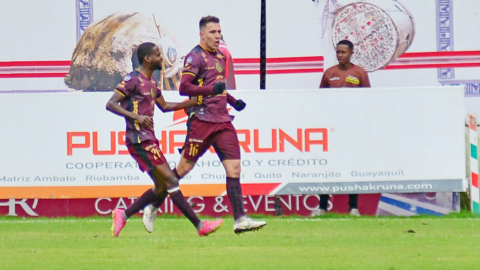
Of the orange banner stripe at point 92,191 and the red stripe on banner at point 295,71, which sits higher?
A: the red stripe on banner at point 295,71

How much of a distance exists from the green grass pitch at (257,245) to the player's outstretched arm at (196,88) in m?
1.34

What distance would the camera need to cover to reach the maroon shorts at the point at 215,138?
7898 mm

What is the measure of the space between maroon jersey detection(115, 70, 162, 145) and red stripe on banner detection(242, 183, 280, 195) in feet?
9.02

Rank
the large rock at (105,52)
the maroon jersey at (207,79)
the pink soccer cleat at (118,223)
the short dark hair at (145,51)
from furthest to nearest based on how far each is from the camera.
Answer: the large rock at (105,52), the pink soccer cleat at (118,223), the short dark hair at (145,51), the maroon jersey at (207,79)

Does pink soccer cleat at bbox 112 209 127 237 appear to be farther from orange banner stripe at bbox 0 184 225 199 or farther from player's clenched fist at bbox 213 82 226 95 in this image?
orange banner stripe at bbox 0 184 225 199

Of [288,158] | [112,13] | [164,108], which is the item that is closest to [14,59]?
[112,13]

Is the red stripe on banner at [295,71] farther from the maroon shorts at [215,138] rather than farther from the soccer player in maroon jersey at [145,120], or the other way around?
the maroon shorts at [215,138]

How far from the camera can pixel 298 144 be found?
35.4 feet

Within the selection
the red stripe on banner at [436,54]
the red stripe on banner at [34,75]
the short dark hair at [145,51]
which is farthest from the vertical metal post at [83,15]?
the short dark hair at [145,51]

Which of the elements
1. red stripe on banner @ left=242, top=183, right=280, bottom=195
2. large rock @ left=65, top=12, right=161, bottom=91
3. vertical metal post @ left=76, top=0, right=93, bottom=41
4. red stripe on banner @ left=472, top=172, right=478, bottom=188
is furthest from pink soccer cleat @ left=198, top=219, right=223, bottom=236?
vertical metal post @ left=76, top=0, right=93, bottom=41

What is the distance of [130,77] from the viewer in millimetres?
8258

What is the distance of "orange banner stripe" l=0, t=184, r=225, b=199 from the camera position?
1085cm

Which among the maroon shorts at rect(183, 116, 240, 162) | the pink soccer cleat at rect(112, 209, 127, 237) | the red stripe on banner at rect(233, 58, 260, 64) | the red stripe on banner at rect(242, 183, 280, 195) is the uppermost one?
the red stripe on banner at rect(233, 58, 260, 64)

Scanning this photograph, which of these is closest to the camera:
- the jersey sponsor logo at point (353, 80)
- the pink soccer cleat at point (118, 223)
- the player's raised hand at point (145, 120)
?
the player's raised hand at point (145, 120)
